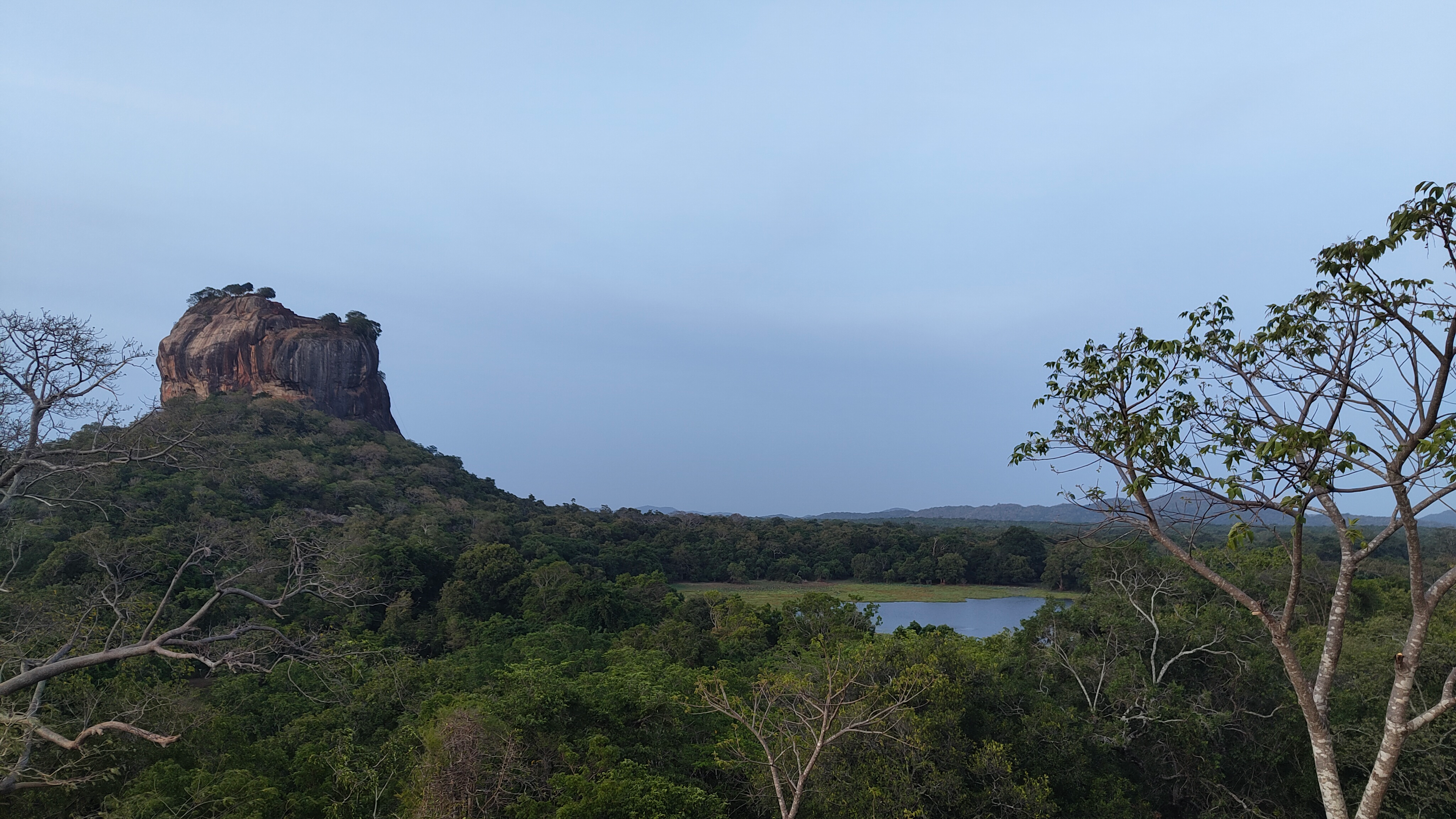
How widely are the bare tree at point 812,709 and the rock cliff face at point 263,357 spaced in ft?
203

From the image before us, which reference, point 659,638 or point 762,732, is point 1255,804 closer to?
point 762,732

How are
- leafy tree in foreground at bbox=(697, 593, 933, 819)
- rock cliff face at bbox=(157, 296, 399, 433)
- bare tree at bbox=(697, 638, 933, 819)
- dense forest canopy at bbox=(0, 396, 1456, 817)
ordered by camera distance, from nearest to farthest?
1. leafy tree in foreground at bbox=(697, 593, 933, 819)
2. bare tree at bbox=(697, 638, 933, 819)
3. dense forest canopy at bbox=(0, 396, 1456, 817)
4. rock cliff face at bbox=(157, 296, 399, 433)

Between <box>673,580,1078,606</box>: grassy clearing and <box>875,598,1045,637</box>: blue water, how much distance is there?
107cm

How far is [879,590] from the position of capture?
51094mm

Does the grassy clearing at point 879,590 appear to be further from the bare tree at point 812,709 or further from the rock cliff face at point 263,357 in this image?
the rock cliff face at point 263,357

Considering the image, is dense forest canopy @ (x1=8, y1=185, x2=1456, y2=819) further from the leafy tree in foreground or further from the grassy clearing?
the grassy clearing

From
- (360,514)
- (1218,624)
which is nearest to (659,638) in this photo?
(1218,624)

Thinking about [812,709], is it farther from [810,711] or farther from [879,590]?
[879,590]

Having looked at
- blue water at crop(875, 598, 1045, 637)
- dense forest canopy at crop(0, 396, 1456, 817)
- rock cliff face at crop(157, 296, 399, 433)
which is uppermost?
rock cliff face at crop(157, 296, 399, 433)

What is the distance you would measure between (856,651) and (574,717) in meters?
6.12

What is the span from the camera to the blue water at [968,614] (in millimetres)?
36562

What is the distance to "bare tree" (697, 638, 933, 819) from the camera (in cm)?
827

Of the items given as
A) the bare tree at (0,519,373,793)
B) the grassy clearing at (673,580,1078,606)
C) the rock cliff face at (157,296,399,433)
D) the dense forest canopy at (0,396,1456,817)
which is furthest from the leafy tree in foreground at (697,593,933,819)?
the rock cliff face at (157,296,399,433)

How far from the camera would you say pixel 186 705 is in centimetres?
1229
